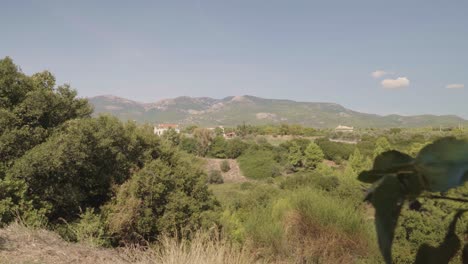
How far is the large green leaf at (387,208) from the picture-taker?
0.35 m

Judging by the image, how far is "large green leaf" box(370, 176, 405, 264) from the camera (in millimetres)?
354

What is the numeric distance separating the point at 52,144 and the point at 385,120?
182 meters

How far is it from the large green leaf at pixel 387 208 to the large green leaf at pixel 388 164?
0.08 feet

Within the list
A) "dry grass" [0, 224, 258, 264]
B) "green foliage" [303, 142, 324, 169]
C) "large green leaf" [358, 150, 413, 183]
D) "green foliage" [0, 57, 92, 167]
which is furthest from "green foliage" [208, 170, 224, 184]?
"large green leaf" [358, 150, 413, 183]

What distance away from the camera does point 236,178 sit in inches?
1667

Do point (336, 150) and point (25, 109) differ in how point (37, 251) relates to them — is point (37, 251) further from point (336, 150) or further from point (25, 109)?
point (336, 150)

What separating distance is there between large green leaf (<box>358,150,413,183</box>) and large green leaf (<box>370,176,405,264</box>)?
24 mm

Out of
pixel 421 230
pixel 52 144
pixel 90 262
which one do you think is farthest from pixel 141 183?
pixel 421 230

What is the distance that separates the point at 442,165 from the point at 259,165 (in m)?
42.8

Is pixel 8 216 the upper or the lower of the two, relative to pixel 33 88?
lower

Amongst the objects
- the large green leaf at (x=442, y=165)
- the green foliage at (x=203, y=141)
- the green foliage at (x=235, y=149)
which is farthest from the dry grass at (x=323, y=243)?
the green foliage at (x=203, y=141)

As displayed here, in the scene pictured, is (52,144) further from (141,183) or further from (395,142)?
(395,142)

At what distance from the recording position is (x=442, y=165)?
0.39 m

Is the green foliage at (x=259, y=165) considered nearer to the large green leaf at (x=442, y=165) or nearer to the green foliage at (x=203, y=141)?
the green foliage at (x=203, y=141)
